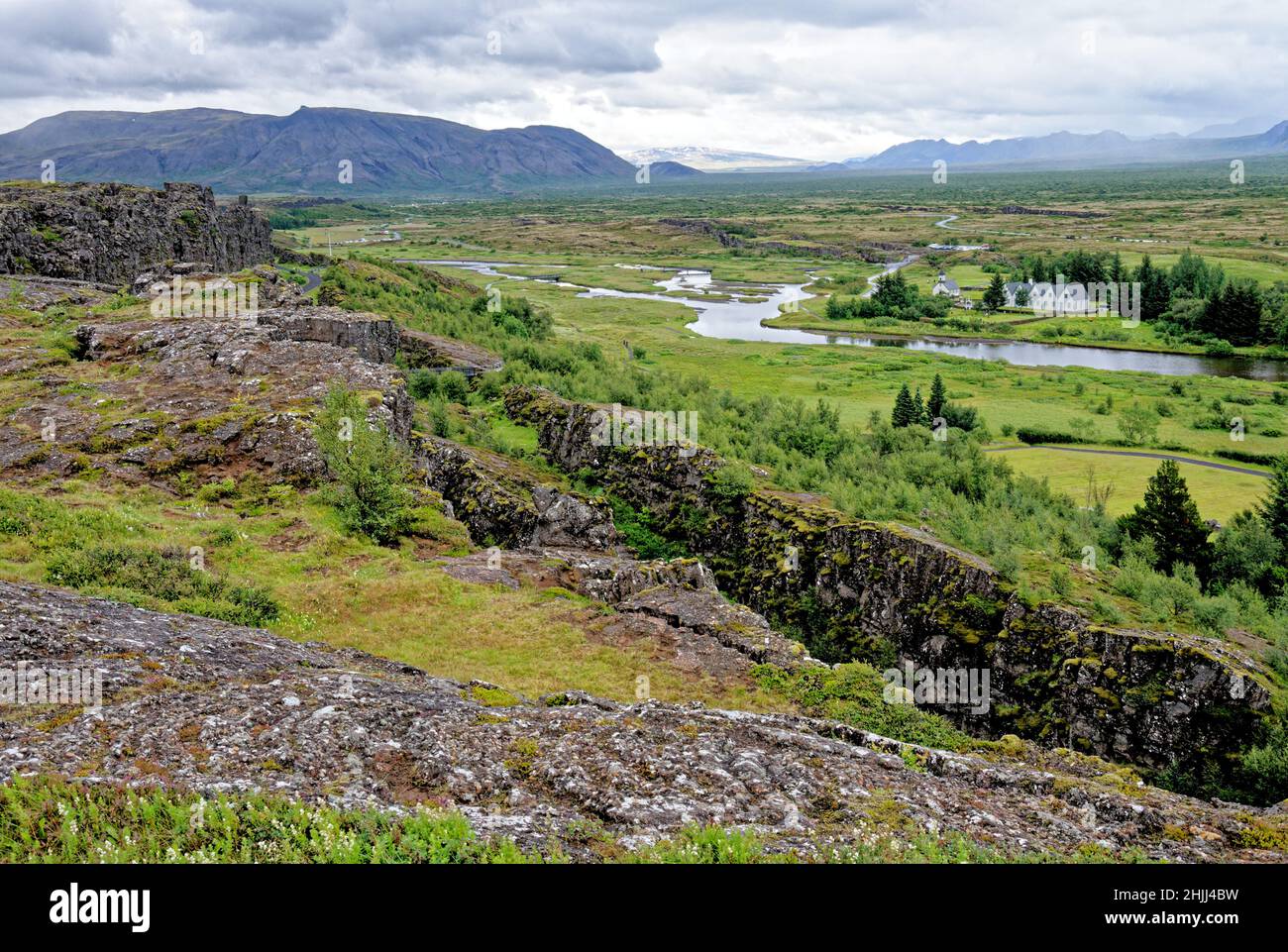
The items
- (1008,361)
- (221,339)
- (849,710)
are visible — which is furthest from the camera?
(1008,361)

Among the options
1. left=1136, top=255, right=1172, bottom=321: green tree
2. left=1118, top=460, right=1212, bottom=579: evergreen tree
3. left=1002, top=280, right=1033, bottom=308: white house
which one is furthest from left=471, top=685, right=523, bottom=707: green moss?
left=1002, top=280, right=1033, bottom=308: white house

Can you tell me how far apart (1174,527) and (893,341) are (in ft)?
299

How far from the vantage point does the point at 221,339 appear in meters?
41.4

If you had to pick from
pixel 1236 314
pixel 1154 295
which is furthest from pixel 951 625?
pixel 1154 295

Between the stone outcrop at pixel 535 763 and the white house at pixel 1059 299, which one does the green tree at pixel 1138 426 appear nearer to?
the stone outcrop at pixel 535 763

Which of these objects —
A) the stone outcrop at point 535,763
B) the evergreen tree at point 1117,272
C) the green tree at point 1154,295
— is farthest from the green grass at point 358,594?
the evergreen tree at point 1117,272

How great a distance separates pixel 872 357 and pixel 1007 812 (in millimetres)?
101401

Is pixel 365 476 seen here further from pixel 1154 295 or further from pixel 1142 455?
pixel 1154 295

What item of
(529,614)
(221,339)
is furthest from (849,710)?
(221,339)

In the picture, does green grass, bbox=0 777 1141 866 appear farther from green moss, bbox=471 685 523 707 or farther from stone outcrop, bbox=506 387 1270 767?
stone outcrop, bbox=506 387 1270 767

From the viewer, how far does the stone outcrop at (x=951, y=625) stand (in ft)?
80.0

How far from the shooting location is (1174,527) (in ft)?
124
